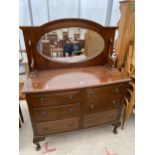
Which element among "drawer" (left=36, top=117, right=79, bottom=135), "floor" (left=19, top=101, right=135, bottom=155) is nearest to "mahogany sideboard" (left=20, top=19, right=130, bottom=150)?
"drawer" (left=36, top=117, right=79, bottom=135)

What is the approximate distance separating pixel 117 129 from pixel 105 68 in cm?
89

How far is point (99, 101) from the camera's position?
5.19 ft

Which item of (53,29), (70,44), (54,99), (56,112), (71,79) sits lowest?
(56,112)

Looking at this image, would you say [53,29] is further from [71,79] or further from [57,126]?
[57,126]

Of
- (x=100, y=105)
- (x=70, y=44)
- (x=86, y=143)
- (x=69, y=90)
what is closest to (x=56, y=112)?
(x=69, y=90)

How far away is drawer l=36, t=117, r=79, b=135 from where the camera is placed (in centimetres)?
155

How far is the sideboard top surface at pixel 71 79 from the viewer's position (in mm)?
1375

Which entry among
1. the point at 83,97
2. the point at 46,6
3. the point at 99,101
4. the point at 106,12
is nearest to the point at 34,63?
the point at 83,97

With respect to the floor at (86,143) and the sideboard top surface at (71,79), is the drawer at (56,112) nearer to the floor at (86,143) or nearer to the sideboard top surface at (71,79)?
the sideboard top surface at (71,79)

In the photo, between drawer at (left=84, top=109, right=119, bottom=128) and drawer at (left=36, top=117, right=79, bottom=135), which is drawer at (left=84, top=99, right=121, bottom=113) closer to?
drawer at (left=84, top=109, right=119, bottom=128)

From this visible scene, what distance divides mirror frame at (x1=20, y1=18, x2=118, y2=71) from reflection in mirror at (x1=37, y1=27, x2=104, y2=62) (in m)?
0.04

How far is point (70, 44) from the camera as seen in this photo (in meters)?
1.72

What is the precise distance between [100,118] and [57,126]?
526 mm
